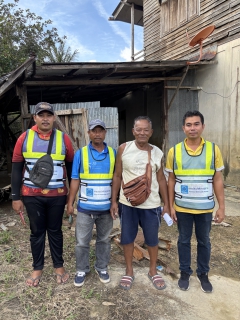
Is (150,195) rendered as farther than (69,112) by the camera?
No

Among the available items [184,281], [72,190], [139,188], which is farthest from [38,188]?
[184,281]

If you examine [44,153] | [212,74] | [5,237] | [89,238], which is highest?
[212,74]

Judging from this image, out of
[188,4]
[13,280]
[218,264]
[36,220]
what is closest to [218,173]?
[218,264]

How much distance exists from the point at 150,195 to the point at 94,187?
0.56m

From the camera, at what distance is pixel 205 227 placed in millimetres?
2467

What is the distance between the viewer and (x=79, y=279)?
263 centimetres

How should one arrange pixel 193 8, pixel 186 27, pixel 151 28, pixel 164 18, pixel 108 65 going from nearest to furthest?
pixel 108 65
pixel 193 8
pixel 186 27
pixel 164 18
pixel 151 28

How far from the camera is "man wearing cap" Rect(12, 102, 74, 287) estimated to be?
8.08 feet

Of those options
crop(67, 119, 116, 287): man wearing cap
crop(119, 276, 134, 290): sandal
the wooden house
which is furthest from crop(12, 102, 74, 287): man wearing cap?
the wooden house

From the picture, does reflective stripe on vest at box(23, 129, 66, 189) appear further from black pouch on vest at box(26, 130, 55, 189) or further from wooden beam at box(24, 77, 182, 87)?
wooden beam at box(24, 77, 182, 87)

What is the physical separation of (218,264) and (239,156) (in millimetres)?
4361

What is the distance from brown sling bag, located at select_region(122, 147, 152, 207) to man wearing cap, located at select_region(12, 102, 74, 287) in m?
0.67

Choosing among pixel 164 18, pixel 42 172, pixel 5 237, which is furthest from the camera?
pixel 164 18

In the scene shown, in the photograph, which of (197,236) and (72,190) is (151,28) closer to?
(72,190)
